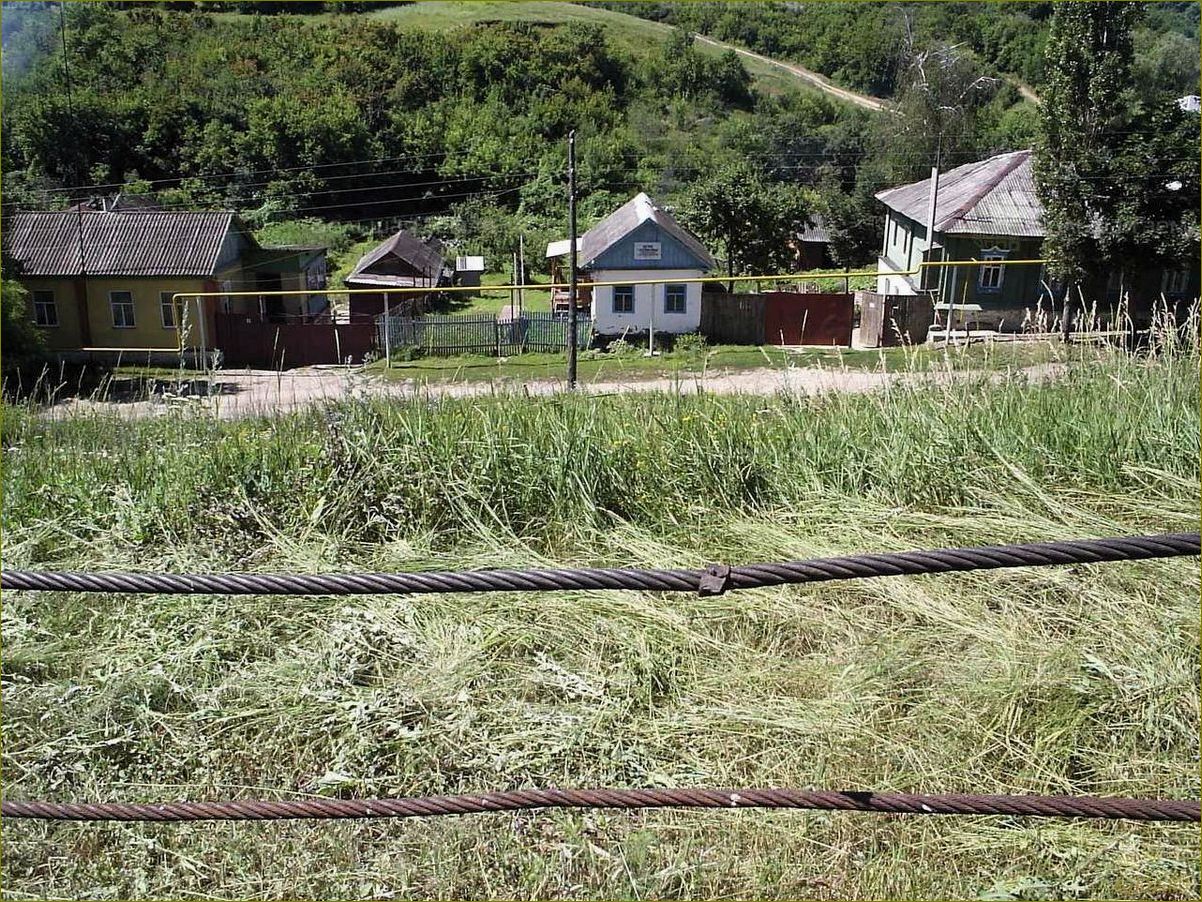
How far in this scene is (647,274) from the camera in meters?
27.3

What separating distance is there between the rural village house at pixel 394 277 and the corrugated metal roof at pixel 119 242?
5.99m

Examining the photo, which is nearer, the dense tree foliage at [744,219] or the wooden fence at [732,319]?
the wooden fence at [732,319]

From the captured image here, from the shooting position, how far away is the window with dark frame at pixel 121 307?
76.0 ft

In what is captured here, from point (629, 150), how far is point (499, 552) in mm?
49528

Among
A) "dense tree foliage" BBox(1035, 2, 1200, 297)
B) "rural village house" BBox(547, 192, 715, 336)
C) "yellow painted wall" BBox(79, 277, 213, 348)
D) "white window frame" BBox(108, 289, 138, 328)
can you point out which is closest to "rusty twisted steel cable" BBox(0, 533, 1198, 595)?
"dense tree foliage" BBox(1035, 2, 1200, 297)

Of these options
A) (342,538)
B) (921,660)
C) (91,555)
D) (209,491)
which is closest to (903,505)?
(921,660)

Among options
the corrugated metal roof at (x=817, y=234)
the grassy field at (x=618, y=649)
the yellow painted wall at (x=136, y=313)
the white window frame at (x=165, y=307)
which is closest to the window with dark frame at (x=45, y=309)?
the yellow painted wall at (x=136, y=313)

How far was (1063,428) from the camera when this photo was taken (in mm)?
4512

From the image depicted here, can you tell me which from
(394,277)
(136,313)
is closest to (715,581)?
(136,313)

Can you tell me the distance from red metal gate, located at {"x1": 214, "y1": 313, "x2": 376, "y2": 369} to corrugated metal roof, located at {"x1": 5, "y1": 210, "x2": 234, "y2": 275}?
59.2 inches

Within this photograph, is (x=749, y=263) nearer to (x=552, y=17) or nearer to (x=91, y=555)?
(x=91, y=555)

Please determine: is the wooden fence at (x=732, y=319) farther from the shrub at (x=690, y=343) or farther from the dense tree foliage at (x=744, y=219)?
the dense tree foliage at (x=744, y=219)

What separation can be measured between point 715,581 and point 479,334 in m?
23.2

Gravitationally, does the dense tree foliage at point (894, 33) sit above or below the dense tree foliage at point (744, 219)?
above
